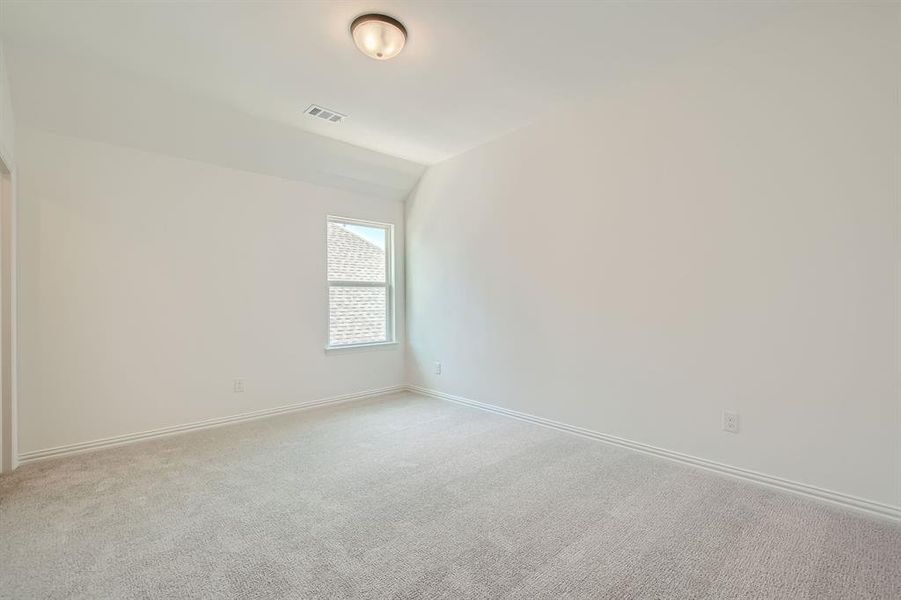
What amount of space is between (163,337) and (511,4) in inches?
136

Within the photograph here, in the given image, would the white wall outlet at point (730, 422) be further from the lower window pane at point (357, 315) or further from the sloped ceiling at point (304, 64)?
the lower window pane at point (357, 315)

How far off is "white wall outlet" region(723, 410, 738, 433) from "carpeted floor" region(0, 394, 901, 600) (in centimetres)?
31

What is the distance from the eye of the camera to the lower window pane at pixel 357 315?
4.54 metres

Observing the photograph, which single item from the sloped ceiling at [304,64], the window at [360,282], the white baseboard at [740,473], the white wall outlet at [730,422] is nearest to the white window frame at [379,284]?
the window at [360,282]

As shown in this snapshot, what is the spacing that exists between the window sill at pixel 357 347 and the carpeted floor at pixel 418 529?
1.46 m

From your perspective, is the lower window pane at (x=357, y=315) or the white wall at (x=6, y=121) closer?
the white wall at (x=6, y=121)

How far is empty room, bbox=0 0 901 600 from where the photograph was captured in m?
1.89

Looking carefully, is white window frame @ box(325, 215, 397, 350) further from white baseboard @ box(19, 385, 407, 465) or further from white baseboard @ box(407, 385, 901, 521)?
white baseboard @ box(407, 385, 901, 521)

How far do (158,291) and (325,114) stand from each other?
1962mm

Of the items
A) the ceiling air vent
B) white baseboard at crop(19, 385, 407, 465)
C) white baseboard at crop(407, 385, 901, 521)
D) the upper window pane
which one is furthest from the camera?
the upper window pane

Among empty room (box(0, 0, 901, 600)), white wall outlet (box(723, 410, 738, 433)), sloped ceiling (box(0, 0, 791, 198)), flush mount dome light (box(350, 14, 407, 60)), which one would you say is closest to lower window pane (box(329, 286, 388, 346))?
empty room (box(0, 0, 901, 600))

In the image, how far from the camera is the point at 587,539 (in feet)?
6.25

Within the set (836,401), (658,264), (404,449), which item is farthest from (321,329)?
(836,401)

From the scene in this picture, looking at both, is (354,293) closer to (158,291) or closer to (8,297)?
(158,291)
